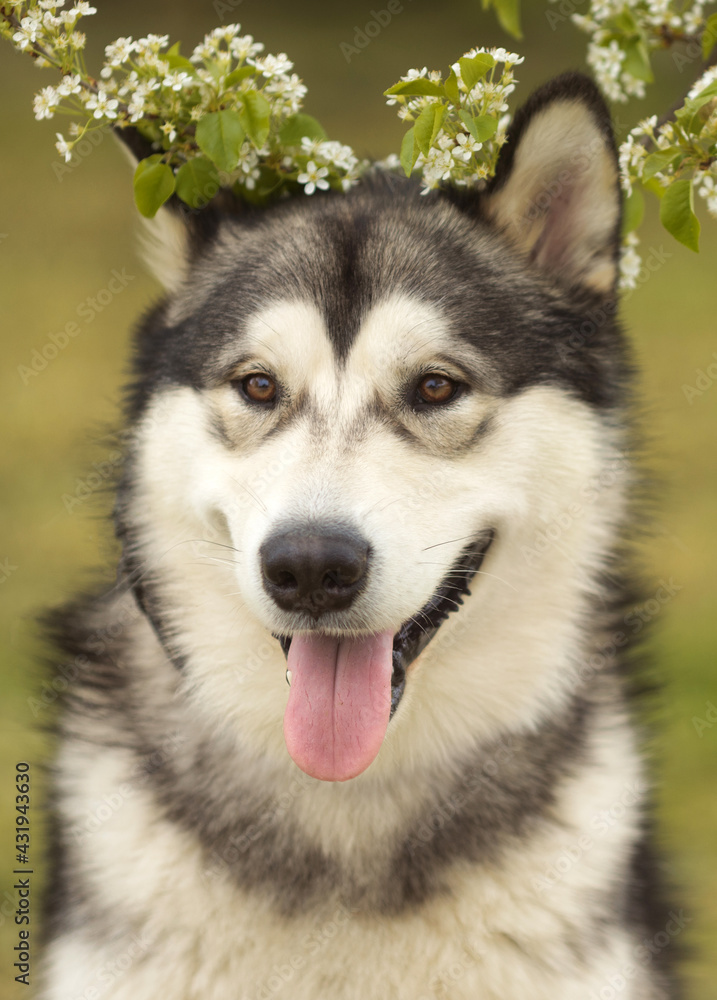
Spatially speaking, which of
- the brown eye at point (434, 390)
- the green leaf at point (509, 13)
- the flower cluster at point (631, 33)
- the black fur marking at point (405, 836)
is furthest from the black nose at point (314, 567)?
the green leaf at point (509, 13)

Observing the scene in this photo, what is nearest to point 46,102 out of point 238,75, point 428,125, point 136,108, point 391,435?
point 136,108

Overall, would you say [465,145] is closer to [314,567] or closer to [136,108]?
[136,108]

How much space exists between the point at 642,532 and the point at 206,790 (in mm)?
1454

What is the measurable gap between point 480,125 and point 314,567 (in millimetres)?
1105

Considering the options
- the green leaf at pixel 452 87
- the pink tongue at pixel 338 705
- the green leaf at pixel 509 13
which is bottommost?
the pink tongue at pixel 338 705

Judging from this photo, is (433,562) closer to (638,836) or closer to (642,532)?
(642,532)

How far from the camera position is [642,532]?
316 centimetres

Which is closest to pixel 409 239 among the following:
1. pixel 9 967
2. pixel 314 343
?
pixel 314 343

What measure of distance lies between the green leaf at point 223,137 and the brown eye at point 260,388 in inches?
20.8

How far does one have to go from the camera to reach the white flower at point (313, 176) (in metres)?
2.89

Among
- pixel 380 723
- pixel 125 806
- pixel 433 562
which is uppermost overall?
pixel 433 562

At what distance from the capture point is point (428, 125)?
244 centimetres

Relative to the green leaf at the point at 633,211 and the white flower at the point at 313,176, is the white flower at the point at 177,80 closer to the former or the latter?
the white flower at the point at 313,176

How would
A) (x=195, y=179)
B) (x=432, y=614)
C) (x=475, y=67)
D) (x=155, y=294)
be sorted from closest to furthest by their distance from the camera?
(x=475, y=67) → (x=432, y=614) → (x=195, y=179) → (x=155, y=294)
